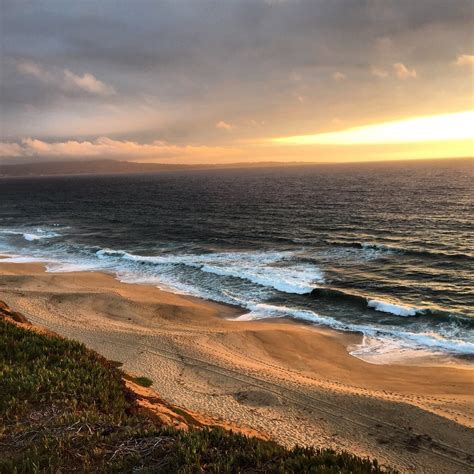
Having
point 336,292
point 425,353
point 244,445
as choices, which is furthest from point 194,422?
point 336,292

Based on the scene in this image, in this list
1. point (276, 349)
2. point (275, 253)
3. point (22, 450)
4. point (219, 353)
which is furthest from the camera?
point (275, 253)

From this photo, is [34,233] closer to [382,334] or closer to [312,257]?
[312,257]

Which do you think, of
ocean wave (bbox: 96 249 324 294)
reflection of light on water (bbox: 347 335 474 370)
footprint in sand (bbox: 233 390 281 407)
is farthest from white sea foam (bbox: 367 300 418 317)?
footprint in sand (bbox: 233 390 281 407)

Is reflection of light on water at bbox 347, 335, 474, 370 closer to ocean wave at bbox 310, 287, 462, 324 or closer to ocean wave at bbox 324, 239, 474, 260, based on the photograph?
ocean wave at bbox 310, 287, 462, 324

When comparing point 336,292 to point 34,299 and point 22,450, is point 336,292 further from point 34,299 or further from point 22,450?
point 22,450

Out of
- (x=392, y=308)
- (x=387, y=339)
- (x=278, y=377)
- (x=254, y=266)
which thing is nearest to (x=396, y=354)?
(x=387, y=339)

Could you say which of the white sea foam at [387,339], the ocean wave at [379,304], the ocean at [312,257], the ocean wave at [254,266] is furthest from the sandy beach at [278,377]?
the ocean wave at [254,266]

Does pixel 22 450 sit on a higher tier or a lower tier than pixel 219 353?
higher
